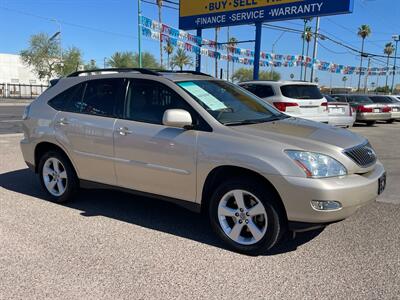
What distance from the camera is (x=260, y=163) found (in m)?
3.67

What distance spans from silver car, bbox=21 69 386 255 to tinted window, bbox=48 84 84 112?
2 cm

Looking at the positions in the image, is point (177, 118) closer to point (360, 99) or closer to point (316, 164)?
point (316, 164)

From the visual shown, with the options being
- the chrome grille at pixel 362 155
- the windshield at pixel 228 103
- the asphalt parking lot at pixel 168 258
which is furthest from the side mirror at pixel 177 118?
the chrome grille at pixel 362 155

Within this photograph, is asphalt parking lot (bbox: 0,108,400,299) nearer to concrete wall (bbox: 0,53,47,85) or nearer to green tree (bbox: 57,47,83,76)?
green tree (bbox: 57,47,83,76)

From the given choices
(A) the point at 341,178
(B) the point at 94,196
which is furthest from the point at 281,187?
(B) the point at 94,196

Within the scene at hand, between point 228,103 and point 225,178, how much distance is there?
3.16ft

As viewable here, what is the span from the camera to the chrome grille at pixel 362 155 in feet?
12.4

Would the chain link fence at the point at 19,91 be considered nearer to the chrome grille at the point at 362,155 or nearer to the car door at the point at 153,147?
the car door at the point at 153,147

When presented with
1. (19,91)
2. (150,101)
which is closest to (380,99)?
(150,101)

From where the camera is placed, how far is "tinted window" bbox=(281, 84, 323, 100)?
33.3 ft

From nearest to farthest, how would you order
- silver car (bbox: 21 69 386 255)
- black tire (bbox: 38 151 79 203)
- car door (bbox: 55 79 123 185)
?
silver car (bbox: 21 69 386 255)
car door (bbox: 55 79 123 185)
black tire (bbox: 38 151 79 203)

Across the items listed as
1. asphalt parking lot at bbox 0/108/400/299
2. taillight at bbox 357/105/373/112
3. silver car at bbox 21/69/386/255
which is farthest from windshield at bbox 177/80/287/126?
taillight at bbox 357/105/373/112

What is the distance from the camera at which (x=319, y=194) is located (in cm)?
348

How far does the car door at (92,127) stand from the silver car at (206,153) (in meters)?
0.01
